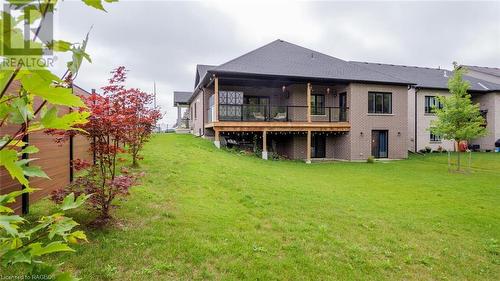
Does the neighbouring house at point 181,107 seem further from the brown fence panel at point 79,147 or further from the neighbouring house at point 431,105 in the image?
the brown fence panel at point 79,147

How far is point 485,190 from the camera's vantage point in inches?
401

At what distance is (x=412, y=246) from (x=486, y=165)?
1625 centimetres

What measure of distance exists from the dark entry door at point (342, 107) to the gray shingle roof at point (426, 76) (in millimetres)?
8138

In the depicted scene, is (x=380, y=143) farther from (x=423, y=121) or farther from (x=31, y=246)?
(x=31, y=246)

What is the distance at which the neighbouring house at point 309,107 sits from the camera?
57.1 ft

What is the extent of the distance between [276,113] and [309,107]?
2.07 meters

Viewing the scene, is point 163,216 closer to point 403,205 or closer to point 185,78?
point 403,205

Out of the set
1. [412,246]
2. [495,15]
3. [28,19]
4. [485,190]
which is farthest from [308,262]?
[495,15]

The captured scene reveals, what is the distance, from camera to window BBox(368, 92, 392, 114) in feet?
63.1

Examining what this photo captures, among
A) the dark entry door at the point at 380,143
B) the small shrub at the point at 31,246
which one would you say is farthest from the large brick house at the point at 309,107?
the small shrub at the point at 31,246

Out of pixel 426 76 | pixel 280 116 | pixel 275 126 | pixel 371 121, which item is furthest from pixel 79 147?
pixel 426 76

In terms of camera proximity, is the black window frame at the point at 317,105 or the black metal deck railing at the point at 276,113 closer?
the black metal deck railing at the point at 276,113

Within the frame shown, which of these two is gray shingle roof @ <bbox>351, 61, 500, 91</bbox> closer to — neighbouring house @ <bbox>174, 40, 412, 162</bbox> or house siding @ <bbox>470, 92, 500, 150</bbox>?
house siding @ <bbox>470, 92, 500, 150</bbox>

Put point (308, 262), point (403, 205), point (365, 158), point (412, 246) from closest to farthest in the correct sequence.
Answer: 1. point (308, 262)
2. point (412, 246)
3. point (403, 205)
4. point (365, 158)
